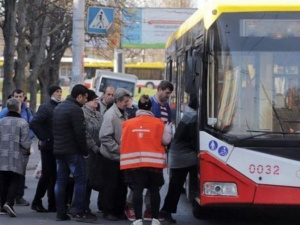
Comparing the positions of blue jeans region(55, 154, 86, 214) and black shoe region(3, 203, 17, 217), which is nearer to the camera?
blue jeans region(55, 154, 86, 214)

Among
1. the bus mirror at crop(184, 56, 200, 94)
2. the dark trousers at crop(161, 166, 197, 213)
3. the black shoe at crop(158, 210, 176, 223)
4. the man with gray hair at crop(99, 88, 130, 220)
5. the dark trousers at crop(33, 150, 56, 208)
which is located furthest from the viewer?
the dark trousers at crop(33, 150, 56, 208)

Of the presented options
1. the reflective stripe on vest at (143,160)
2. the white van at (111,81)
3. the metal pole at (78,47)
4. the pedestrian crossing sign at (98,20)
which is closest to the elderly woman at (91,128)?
the reflective stripe on vest at (143,160)

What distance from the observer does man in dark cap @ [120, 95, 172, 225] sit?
10.5 metres

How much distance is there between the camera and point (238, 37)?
9945 millimetres

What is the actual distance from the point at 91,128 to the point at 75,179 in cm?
77

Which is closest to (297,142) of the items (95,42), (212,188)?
(212,188)

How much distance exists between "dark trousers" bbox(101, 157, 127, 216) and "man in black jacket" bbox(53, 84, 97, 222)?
27 cm

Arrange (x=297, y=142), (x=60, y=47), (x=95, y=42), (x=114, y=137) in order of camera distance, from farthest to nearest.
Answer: (x=60, y=47), (x=95, y=42), (x=114, y=137), (x=297, y=142)

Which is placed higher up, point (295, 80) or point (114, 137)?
point (295, 80)

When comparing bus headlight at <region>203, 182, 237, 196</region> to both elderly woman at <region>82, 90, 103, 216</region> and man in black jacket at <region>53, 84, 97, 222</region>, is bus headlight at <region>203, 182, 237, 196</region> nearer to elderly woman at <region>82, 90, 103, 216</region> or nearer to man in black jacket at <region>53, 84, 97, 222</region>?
man in black jacket at <region>53, 84, 97, 222</region>

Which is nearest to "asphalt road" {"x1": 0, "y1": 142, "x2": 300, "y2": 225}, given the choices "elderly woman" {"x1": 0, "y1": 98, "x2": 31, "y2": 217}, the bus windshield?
"elderly woman" {"x1": 0, "y1": 98, "x2": 31, "y2": 217}

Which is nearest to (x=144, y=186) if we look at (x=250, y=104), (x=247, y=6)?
(x=250, y=104)

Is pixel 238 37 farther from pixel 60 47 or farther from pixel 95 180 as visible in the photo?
pixel 60 47

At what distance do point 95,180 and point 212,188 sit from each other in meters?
2.20
